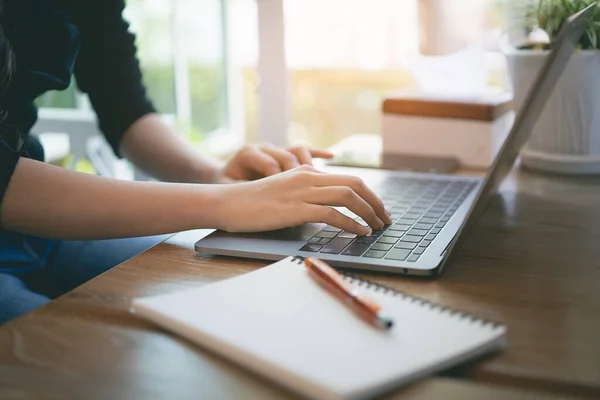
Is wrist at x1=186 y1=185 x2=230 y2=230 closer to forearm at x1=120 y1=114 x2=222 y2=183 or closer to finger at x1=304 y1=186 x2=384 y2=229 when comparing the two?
finger at x1=304 y1=186 x2=384 y2=229

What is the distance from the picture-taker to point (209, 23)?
2672 millimetres

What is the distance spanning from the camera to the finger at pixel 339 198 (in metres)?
0.80

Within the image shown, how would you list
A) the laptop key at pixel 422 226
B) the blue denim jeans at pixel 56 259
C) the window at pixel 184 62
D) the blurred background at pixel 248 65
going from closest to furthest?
1. the laptop key at pixel 422 226
2. the blue denim jeans at pixel 56 259
3. the blurred background at pixel 248 65
4. the window at pixel 184 62

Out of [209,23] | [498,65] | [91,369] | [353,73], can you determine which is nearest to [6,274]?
[91,369]

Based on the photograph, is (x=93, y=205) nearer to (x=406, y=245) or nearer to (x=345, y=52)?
(x=406, y=245)

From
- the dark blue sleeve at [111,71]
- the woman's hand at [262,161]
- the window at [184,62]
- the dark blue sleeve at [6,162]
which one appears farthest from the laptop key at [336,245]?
the window at [184,62]

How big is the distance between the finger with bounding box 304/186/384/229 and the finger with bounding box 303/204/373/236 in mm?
12

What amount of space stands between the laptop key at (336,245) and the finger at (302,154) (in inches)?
10.6

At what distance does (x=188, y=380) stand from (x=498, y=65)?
1.33 metres

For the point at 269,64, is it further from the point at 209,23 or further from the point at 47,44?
the point at 209,23

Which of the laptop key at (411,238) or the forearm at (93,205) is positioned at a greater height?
the forearm at (93,205)

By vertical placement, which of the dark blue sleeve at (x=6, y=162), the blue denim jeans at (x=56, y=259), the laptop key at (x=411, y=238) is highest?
the dark blue sleeve at (x=6, y=162)

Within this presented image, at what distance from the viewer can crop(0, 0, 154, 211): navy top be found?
1.02m

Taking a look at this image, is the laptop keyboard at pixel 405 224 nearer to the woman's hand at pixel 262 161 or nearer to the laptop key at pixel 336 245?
the laptop key at pixel 336 245
